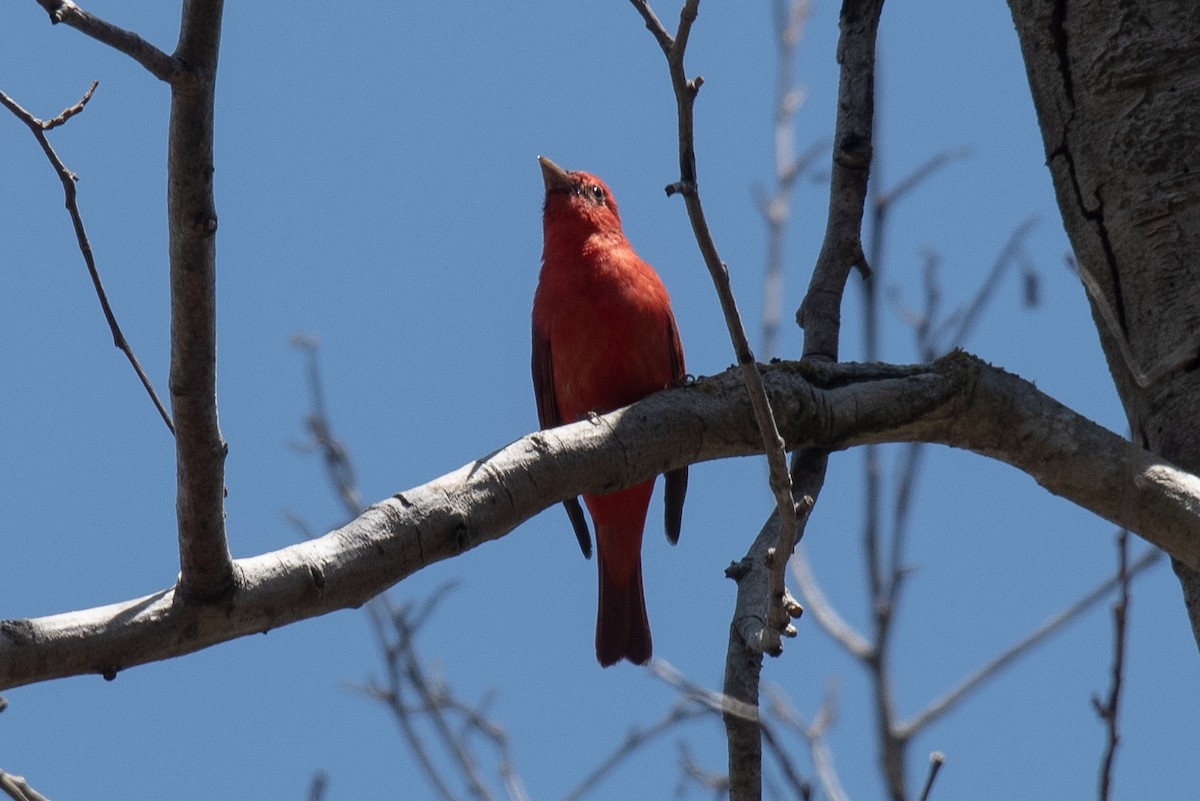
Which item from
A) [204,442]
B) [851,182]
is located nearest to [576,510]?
[851,182]

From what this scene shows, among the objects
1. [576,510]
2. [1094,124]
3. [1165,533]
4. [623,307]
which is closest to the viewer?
[1165,533]

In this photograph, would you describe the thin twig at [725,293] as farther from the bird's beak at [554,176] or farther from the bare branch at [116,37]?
the bird's beak at [554,176]

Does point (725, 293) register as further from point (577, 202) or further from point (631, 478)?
point (577, 202)

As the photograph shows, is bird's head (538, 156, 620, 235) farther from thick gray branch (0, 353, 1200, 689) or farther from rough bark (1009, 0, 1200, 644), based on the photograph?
thick gray branch (0, 353, 1200, 689)

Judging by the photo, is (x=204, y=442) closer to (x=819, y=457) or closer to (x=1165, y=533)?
(x=819, y=457)

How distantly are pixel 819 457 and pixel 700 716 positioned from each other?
2.70 feet

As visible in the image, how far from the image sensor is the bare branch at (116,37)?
196 centimetres

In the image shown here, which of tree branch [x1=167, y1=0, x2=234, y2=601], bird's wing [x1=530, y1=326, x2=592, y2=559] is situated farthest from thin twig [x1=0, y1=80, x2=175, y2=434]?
bird's wing [x1=530, y1=326, x2=592, y2=559]

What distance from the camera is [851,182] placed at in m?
4.29

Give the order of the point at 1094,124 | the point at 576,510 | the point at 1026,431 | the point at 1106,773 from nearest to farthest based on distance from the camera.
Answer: the point at 1106,773 < the point at 1026,431 < the point at 1094,124 < the point at 576,510

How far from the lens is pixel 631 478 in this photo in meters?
3.13

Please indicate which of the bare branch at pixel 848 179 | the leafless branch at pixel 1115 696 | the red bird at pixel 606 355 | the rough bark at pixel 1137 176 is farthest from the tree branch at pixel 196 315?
the red bird at pixel 606 355

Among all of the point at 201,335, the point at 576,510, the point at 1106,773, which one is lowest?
the point at 1106,773

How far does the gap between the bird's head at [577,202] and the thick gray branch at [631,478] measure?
2.87 meters
